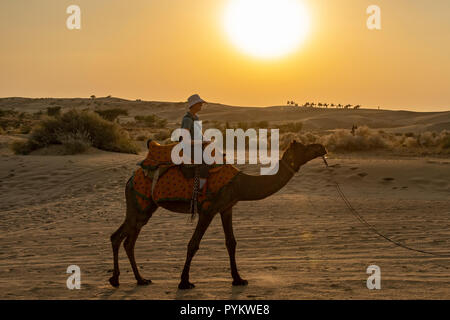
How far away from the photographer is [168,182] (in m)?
7.89

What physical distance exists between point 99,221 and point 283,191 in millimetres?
7399

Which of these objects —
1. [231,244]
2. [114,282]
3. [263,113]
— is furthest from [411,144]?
[263,113]

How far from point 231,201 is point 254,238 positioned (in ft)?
13.3

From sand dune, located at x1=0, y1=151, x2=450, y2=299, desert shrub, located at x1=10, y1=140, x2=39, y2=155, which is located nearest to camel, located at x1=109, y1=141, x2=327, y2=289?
sand dune, located at x1=0, y1=151, x2=450, y2=299

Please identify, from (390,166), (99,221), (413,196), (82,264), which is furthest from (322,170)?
(82,264)

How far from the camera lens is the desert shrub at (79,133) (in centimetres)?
2847

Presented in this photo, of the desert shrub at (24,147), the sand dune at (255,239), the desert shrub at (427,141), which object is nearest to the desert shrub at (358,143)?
the desert shrub at (427,141)

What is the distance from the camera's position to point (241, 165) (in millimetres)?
24469

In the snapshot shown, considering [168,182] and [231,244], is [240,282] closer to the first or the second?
[231,244]

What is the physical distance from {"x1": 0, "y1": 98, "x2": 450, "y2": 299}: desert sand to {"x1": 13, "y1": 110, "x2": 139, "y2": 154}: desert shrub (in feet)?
22.5

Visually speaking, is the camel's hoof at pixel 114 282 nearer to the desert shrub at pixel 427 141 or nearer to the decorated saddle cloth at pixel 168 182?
the decorated saddle cloth at pixel 168 182

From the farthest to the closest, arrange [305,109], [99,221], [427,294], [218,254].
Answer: [305,109] → [99,221] → [218,254] → [427,294]

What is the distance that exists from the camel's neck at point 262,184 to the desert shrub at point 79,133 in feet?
68.9

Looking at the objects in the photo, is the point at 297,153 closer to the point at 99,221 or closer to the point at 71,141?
the point at 99,221
